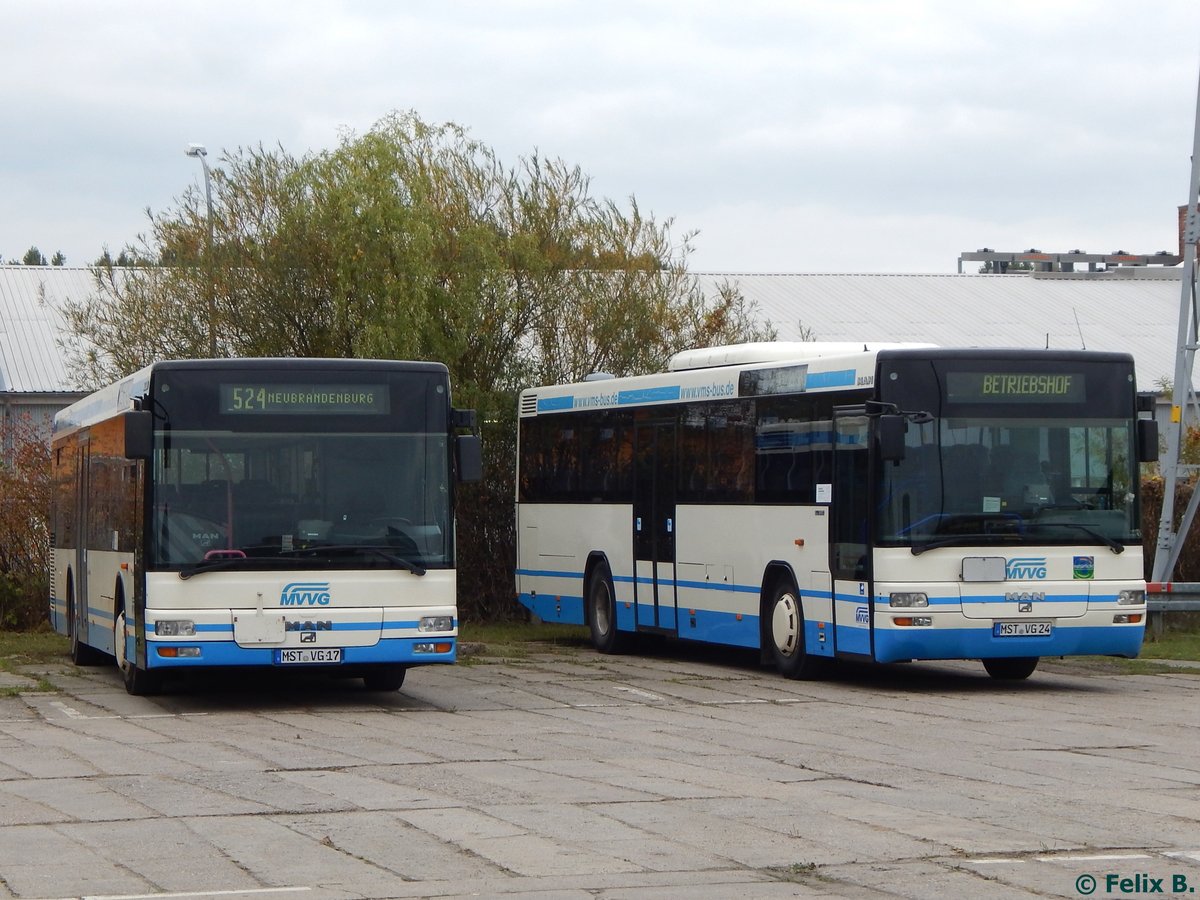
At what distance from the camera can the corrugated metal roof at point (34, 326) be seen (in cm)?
4162

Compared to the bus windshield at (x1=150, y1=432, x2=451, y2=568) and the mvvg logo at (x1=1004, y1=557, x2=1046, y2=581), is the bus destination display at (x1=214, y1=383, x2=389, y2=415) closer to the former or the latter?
the bus windshield at (x1=150, y1=432, x2=451, y2=568)

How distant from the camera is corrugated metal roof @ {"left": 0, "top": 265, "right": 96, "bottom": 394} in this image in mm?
41625

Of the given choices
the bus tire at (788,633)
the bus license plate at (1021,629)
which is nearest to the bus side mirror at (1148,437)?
the bus license plate at (1021,629)

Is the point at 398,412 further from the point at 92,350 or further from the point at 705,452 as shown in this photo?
the point at 92,350

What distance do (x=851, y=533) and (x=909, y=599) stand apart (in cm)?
86

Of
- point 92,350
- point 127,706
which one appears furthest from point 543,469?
point 127,706

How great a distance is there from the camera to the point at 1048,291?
181 ft

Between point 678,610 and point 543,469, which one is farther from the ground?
point 543,469

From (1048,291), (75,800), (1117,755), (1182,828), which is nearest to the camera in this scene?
(1182,828)

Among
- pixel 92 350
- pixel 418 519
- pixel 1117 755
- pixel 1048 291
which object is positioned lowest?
pixel 1117 755

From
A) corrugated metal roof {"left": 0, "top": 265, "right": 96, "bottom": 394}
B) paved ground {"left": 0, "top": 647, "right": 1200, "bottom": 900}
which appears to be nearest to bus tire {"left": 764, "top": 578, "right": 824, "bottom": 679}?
paved ground {"left": 0, "top": 647, "right": 1200, "bottom": 900}

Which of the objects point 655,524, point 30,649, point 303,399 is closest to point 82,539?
point 30,649

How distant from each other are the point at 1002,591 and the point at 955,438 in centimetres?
140

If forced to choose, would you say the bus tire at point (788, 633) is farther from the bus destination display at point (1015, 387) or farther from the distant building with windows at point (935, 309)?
the distant building with windows at point (935, 309)
